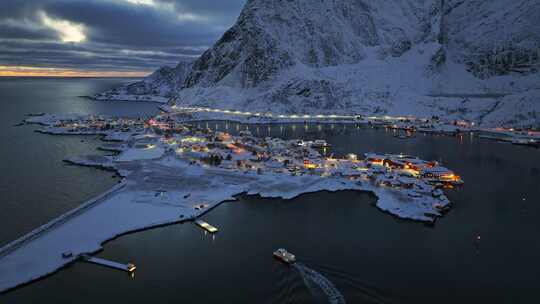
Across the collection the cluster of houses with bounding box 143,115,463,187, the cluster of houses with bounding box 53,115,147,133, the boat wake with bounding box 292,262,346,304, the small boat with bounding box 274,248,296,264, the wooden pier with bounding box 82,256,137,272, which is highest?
the cluster of houses with bounding box 53,115,147,133

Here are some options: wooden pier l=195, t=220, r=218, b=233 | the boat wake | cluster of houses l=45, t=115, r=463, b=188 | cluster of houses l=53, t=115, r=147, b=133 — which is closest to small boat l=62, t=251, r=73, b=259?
wooden pier l=195, t=220, r=218, b=233

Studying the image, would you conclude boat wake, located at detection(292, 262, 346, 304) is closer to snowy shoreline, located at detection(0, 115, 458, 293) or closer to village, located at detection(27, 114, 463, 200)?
snowy shoreline, located at detection(0, 115, 458, 293)

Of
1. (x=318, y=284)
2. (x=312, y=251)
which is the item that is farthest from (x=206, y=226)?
(x=318, y=284)

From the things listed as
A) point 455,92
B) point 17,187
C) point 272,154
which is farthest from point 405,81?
point 17,187

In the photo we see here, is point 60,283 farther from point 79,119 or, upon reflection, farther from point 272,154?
point 79,119

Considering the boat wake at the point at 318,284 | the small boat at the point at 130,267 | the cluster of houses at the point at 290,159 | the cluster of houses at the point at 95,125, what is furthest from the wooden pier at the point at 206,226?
the cluster of houses at the point at 95,125

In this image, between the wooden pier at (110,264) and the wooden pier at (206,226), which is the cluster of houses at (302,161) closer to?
the wooden pier at (206,226)
